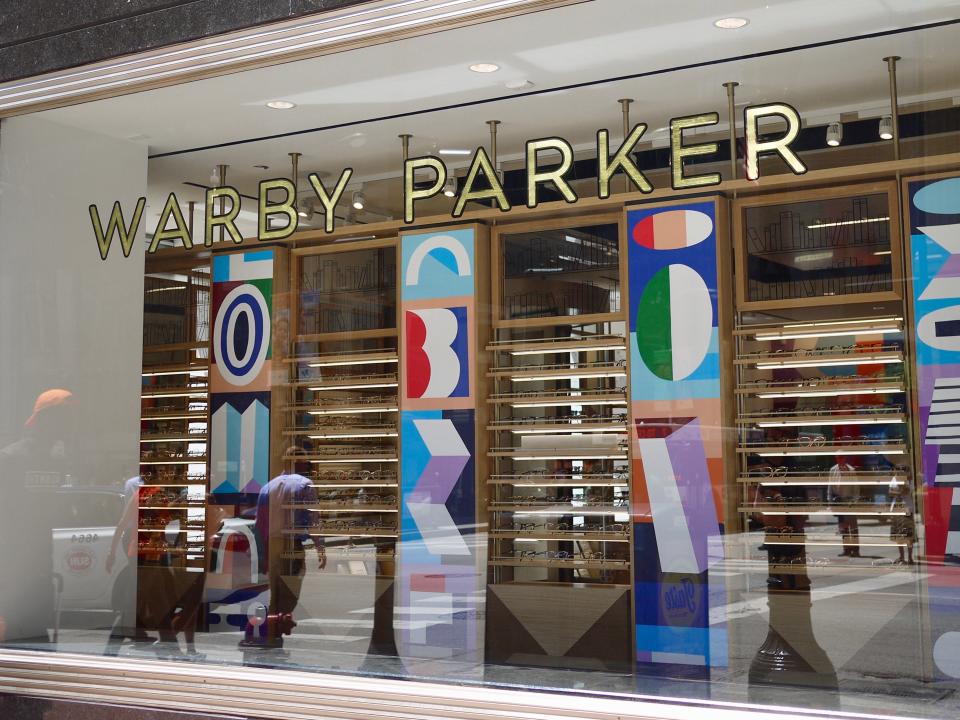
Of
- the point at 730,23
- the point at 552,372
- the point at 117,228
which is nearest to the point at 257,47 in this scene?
the point at 117,228

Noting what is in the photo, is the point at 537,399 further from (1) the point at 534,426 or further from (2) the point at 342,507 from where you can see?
(2) the point at 342,507

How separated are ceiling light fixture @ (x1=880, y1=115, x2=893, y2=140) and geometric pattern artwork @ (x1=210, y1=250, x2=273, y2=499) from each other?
2.42m

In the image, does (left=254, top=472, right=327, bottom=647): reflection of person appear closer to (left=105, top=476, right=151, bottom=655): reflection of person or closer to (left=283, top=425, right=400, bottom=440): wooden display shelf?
(left=283, top=425, right=400, bottom=440): wooden display shelf

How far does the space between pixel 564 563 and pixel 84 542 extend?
1982 millimetres

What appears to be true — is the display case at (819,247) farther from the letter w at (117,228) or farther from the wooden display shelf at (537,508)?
the letter w at (117,228)

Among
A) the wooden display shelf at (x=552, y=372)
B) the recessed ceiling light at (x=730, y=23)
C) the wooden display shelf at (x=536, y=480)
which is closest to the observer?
the recessed ceiling light at (x=730, y=23)

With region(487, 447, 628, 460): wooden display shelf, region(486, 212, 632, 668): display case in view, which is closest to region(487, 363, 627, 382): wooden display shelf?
region(486, 212, 632, 668): display case

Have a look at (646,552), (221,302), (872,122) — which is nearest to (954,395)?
(872,122)

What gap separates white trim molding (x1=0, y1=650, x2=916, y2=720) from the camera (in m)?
2.80

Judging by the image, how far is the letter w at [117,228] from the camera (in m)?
4.33

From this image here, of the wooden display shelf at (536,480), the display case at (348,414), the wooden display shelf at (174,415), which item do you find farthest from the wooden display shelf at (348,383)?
the wooden display shelf at (536,480)

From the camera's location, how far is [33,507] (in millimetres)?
4223

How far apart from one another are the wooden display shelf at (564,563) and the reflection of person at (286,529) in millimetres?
800

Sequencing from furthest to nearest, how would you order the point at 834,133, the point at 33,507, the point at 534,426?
the point at 534,426 → the point at 33,507 → the point at 834,133
